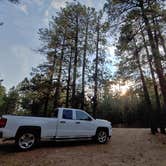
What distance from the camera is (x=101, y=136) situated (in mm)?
11039

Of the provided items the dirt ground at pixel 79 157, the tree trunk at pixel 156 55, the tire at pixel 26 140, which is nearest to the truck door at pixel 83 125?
the dirt ground at pixel 79 157


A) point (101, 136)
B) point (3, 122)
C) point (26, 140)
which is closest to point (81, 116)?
point (101, 136)

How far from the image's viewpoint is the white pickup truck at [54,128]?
8352 mm

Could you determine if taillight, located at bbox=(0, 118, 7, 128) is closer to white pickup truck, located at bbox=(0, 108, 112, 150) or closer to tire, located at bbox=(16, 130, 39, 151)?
white pickup truck, located at bbox=(0, 108, 112, 150)

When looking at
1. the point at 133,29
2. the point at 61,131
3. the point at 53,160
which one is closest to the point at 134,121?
the point at 133,29

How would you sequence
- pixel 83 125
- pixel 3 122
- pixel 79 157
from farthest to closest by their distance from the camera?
pixel 83 125, pixel 3 122, pixel 79 157

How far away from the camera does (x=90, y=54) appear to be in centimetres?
2327

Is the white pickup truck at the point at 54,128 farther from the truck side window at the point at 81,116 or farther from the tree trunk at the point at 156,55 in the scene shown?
the tree trunk at the point at 156,55

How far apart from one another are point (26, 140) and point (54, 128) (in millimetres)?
1345

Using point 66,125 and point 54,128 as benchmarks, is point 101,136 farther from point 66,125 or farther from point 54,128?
point 54,128

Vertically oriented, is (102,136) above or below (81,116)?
below

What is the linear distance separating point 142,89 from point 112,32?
21.0 ft

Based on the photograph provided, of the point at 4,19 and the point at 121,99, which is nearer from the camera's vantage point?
the point at 4,19

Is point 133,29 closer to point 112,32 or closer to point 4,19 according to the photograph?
point 112,32
